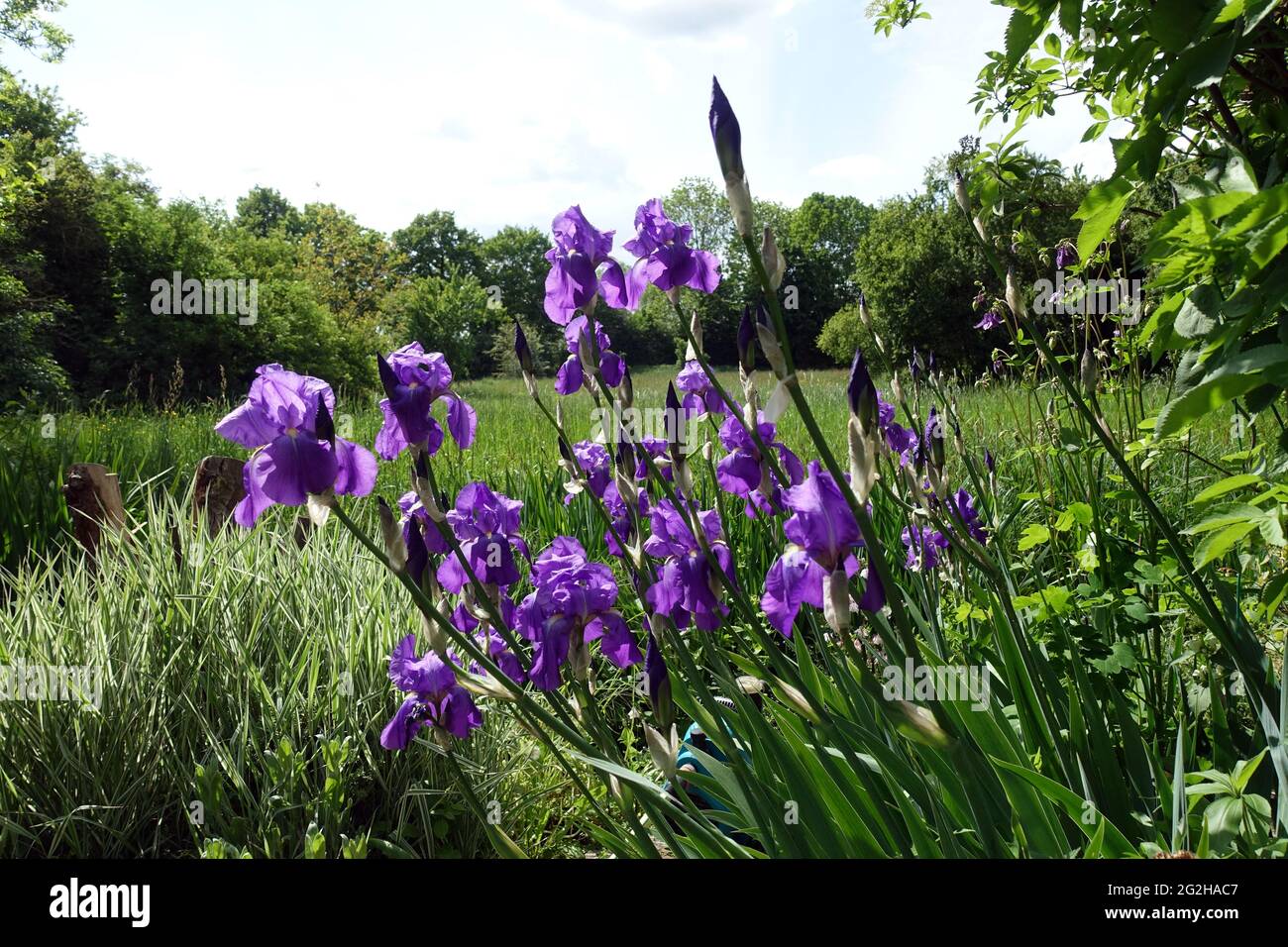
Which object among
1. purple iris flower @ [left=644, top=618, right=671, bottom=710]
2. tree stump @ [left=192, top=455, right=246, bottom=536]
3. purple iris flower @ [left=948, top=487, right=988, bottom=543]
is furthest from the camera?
tree stump @ [left=192, top=455, right=246, bottom=536]

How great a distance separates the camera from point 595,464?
108 inches

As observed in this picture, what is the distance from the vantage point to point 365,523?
4.75 meters

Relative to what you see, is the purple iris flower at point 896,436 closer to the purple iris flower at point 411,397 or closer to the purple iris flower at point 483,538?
the purple iris flower at point 483,538

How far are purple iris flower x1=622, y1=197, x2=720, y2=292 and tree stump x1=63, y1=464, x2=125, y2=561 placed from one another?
3432 mm

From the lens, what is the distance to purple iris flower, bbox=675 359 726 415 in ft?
8.26

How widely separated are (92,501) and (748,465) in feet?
12.8

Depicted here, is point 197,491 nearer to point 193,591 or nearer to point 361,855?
point 193,591

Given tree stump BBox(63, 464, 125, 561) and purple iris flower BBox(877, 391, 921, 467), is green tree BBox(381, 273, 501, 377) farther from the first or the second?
purple iris flower BBox(877, 391, 921, 467)

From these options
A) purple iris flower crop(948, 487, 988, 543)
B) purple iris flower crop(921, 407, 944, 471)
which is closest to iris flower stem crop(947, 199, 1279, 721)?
purple iris flower crop(921, 407, 944, 471)

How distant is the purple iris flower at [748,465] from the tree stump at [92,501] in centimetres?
344

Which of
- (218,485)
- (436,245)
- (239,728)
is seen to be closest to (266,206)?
(436,245)

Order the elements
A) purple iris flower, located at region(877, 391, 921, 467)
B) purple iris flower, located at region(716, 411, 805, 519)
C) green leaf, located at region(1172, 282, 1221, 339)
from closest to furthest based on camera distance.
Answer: green leaf, located at region(1172, 282, 1221, 339) < purple iris flower, located at region(716, 411, 805, 519) < purple iris flower, located at region(877, 391, 921, 467)

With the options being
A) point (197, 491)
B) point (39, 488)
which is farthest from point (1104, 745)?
point (39, 488)

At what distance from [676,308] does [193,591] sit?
7.55ft
